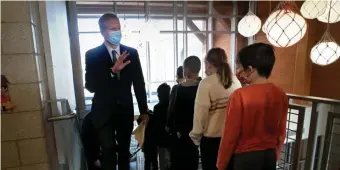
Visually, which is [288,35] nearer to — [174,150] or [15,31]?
[174,150]

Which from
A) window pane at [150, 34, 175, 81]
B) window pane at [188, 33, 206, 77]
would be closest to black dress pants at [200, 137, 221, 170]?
window pane at [150, 34, 175, 81]

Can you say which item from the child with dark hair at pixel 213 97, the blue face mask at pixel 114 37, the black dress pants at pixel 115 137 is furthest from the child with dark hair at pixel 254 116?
the blue face mask at pixel 114 37

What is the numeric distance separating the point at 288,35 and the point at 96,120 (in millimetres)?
1888

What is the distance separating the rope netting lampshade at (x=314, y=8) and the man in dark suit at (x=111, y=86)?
1891 mm

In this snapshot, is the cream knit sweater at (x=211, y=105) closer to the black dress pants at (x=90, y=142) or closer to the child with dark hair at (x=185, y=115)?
the child with dark hair at (x=185, y=115)

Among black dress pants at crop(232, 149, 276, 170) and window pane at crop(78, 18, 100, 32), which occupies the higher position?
window pane at crop(78, 18, 100, 32)

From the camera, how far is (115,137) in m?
1.61

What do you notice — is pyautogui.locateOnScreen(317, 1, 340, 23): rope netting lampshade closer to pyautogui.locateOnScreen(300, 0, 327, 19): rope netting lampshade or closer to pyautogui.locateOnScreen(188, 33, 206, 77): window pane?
pyautogui.locateOnScreen(300, 0, 327, 19): rope netting lampshade

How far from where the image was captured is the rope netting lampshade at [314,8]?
2100 millimetres

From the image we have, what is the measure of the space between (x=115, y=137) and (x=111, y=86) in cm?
40

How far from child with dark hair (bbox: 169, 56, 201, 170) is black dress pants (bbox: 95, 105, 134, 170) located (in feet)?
1.80

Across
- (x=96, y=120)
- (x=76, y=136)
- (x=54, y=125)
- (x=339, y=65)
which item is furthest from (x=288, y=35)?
(x=339, y=65)

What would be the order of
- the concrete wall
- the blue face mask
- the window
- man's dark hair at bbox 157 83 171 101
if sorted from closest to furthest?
the concrete wall, the blue face mask, man's dark hair at bbox 157 83 171 101, the window

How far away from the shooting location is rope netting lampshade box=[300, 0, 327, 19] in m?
2.10
